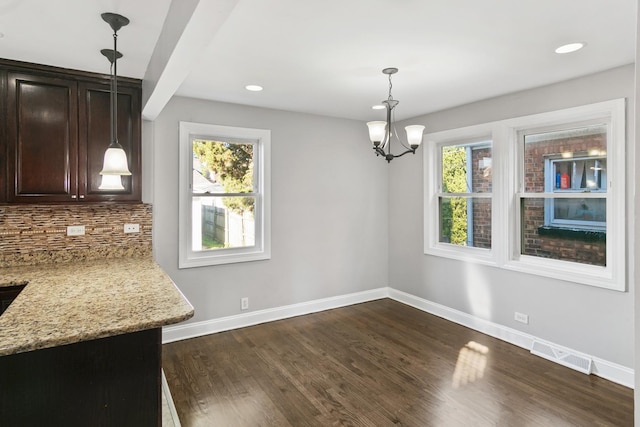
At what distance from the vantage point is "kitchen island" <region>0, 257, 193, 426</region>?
1.40 m

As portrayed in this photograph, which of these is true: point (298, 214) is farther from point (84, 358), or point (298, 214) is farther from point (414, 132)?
point (84, 358)

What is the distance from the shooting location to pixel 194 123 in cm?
370

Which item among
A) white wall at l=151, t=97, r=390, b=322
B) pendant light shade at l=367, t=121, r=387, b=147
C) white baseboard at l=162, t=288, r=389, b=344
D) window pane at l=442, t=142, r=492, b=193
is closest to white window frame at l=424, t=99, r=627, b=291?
window pane at l=442, t=142, r=492, b=193

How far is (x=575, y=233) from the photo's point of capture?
129 inches

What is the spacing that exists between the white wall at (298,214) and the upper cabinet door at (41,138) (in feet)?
2.58

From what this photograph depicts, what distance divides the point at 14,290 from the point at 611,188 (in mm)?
4481

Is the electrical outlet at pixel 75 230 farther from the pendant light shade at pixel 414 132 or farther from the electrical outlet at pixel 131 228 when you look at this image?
the pendant light shade at pixel 414 132

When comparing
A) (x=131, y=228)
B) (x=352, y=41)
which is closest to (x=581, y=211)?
(x=352, y=41)

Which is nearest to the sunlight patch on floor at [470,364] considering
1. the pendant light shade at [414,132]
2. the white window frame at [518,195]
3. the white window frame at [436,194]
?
the white window frame at [518,195]

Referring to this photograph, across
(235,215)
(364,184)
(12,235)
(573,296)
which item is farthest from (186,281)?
(573,296)

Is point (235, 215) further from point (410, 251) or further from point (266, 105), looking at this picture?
point (410, 251)

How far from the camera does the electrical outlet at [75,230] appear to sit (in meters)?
2.98

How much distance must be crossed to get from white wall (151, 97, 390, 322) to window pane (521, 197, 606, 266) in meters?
1.92

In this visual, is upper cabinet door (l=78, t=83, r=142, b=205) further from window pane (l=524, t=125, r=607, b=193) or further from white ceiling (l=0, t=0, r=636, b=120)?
window pane (l=524, t=125, r=607, b=193)
